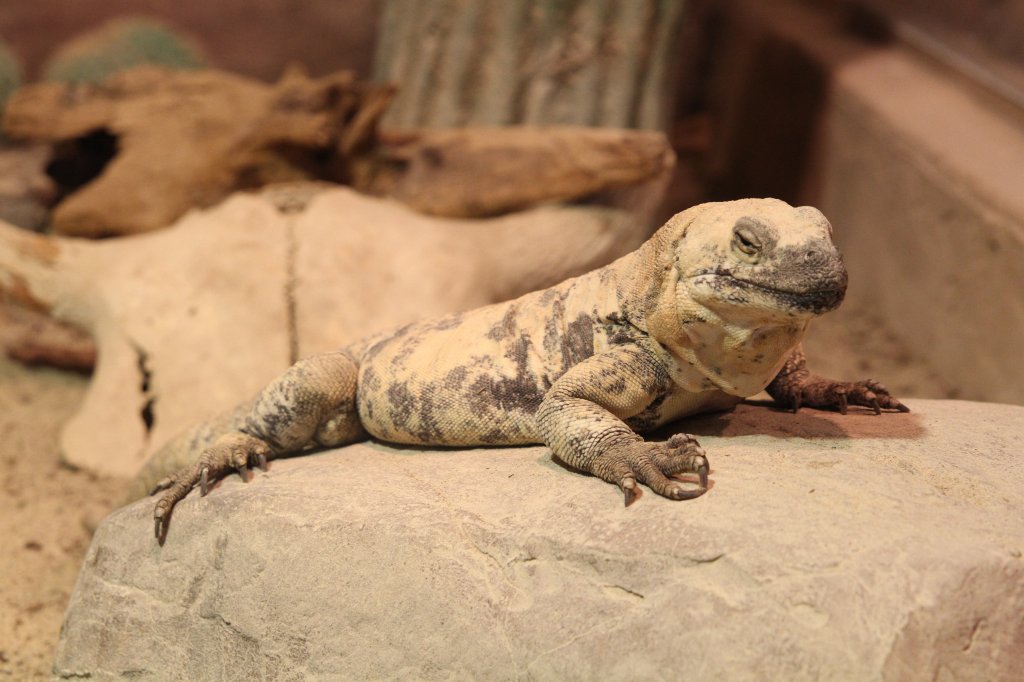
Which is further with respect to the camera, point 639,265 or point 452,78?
point 452,78

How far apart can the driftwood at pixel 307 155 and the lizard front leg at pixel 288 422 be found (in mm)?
3058

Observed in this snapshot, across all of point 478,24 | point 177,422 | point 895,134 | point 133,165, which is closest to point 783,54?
point 895,134

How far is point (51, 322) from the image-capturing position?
8.61 meters

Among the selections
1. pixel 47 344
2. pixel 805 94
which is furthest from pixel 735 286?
pixel 805 94

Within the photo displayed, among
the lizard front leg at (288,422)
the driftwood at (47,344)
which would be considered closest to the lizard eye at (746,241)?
the lizard front leg at (288,422)

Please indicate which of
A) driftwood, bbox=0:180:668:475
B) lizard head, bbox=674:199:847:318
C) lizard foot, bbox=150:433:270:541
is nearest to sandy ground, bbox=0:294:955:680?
driftwood, bbox=0:180:668:475

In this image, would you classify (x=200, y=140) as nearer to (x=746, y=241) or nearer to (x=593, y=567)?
(x=746, y=241)

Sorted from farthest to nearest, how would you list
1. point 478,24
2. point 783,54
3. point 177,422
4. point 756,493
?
point 783,54 → point 478,24 → point 177,422 → point 756,493

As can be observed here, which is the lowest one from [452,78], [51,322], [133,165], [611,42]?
[51,322]

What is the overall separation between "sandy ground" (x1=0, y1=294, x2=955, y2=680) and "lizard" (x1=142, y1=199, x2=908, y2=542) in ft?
3.80

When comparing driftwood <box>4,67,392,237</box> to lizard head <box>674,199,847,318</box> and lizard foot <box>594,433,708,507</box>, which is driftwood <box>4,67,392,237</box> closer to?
lizard head <box>674,199,847,318</box>

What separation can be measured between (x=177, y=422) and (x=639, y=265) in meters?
3.53

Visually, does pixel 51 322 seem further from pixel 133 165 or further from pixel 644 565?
pixel 644 565

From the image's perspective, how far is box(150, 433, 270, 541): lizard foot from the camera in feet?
12.9
